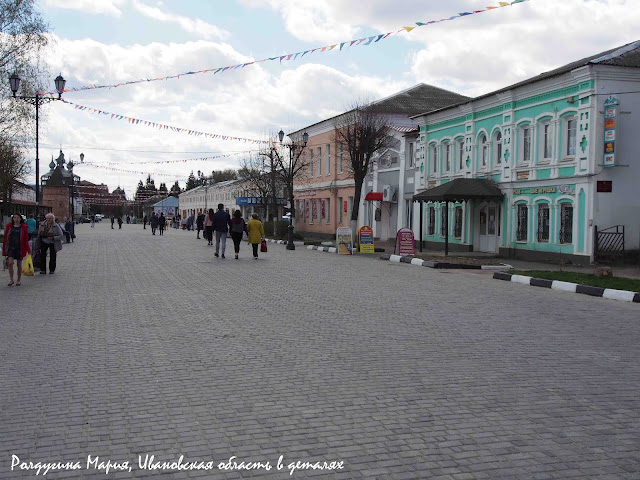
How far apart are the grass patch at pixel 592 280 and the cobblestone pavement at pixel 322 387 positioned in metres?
2.72

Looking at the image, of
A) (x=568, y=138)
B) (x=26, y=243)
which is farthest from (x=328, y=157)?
(x=26, y=243)

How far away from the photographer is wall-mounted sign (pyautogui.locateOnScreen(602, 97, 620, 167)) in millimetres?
20641

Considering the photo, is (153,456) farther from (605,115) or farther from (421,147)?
(421,147)

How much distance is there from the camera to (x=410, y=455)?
4.38 m

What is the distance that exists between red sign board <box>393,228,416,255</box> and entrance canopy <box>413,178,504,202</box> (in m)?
2.11

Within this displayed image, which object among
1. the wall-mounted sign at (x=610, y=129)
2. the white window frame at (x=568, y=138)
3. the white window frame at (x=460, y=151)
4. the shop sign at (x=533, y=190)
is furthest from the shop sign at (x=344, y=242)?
the wall-mounted sign at (x=610, y=129)

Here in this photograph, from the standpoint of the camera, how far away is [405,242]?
25.7 meters

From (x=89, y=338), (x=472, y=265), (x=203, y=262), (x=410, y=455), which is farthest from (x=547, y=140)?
(x=410, y=455)

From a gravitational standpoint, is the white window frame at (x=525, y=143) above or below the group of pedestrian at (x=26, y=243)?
above

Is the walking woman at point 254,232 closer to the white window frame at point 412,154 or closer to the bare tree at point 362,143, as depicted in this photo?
the bare tree at point 362,143

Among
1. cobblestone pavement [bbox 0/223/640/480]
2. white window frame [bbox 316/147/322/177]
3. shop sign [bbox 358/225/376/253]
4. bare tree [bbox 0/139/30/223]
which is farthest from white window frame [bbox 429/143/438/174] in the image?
bare tree [bbox 0/139/30/223]

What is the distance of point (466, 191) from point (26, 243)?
16.8m

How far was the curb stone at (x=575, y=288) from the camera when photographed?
1368 cm

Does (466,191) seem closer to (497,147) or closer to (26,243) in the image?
(497,147)
